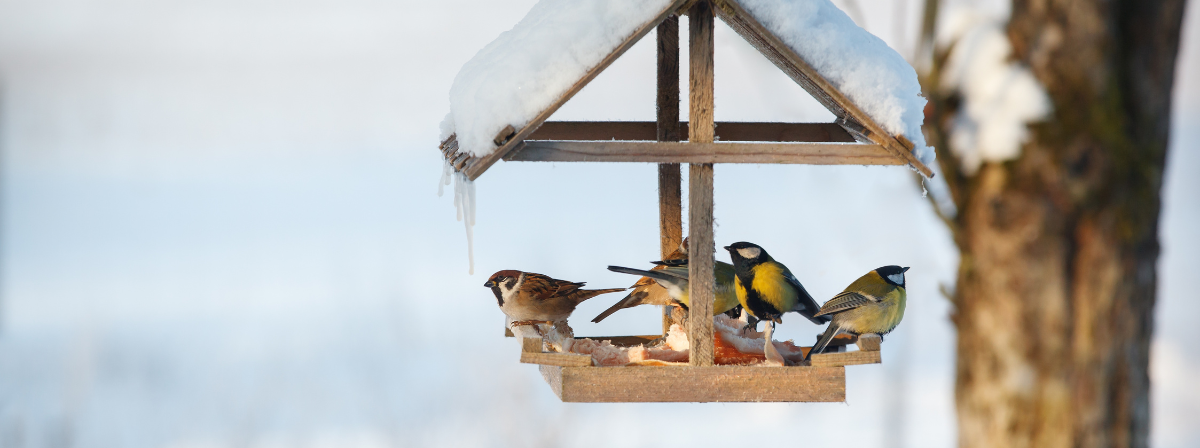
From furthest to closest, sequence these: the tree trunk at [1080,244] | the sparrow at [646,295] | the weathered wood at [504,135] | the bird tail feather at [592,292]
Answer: the bird tail feather at [592,292] < the sparrow at [646,295] < the tree trunk at [1080,244] < the weathered wood at [504,135]

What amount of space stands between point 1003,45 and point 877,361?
141 centimetres

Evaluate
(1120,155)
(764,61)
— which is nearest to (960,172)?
(1120,155)

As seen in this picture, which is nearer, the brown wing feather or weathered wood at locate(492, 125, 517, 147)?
weathered wood at locate(492, 125, 517, 147)

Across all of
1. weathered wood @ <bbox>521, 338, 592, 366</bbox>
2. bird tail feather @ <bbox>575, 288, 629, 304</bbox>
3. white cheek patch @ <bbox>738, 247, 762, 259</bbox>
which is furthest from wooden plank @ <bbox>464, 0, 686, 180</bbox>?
bird tail feather @ <bbox>575, 288, 629, 304</bbox>

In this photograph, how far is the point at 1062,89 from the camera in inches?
105

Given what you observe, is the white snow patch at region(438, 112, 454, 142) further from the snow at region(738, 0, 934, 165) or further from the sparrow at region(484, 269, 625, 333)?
the snow at region(738, 0, 934, 165)

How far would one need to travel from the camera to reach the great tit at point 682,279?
2594mm

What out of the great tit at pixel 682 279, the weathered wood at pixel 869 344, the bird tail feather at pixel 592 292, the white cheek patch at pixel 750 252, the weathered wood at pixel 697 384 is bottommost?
the weathered wood at pixel 697 384

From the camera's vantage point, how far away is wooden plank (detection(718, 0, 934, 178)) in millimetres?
2199

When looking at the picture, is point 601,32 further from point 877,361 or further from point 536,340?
point 877,361

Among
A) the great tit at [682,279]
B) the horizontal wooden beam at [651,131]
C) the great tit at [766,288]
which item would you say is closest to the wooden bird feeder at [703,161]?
the great tit at [682,279]

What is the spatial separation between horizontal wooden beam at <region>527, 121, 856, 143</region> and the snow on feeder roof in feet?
3.57

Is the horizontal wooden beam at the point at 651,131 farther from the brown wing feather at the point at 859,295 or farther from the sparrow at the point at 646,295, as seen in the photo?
the brown wing feather at the point at 859,295

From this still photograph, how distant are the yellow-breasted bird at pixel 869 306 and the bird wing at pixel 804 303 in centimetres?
9
